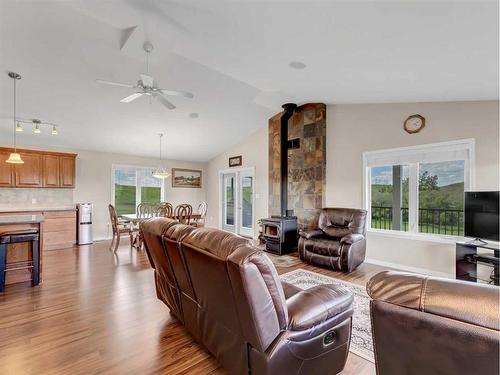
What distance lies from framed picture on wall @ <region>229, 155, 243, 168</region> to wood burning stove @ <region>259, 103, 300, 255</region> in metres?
1.74

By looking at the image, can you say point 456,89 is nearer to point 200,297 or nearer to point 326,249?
point 326,249

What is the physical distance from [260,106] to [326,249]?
3.30 metres

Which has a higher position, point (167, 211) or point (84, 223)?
point (167, 211)

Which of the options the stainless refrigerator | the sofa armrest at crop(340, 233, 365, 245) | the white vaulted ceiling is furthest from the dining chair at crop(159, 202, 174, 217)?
the sofa armrest at crop(340, 233, 365, 245)

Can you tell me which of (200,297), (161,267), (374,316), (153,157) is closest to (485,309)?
(374,316)

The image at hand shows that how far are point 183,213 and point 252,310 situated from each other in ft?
15.4

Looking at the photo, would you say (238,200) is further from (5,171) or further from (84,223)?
(5,171)

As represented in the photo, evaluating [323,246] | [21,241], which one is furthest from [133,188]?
[323,246]

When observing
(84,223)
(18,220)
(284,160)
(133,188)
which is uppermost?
(284,160)

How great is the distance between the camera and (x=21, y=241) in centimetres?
338

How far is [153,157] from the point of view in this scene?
7734mm

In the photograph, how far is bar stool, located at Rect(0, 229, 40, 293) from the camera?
3.24m

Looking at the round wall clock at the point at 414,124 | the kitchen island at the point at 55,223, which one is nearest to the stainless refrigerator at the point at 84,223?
the kitchen island at the point at 55,223

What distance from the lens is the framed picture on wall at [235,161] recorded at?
24.7 ft
